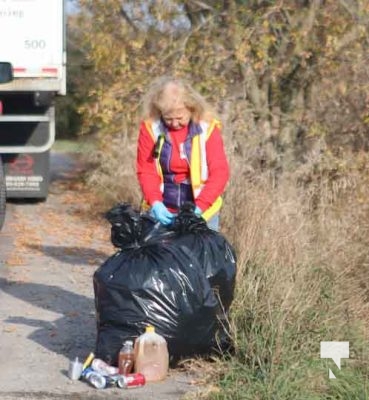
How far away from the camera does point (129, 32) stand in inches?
474

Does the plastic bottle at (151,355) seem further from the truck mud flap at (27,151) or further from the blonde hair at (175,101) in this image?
the truck mud flap at (27,151)

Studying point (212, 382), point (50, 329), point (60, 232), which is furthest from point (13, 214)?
point (212, 382)

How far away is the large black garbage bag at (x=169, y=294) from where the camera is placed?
5.91 metres

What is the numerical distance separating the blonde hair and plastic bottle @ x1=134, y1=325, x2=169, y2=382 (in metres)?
1.40

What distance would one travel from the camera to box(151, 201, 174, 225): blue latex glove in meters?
6.44

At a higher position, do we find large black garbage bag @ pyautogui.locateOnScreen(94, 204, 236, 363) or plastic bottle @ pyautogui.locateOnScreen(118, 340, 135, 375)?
large black garbage bag @ pyautogui.locateOnScreen(94, 204, 236, 363)

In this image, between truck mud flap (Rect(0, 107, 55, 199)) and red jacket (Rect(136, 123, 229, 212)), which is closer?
red jacket (Rect(136, 123, 229, 212))

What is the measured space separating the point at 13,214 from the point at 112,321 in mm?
6338

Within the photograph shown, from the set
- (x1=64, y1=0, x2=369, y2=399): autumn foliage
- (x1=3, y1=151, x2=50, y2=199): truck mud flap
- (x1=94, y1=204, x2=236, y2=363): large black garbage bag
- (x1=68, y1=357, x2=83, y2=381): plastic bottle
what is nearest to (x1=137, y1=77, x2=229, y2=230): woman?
(x1=94, y1=204, x2=236, y2=363): large black garbage bag

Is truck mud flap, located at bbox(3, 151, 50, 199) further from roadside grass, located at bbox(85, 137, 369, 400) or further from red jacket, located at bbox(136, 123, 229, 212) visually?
red jacket, located at bbox(136, 123, 229, 212)

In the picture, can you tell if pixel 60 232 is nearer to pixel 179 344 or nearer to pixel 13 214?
pixel 13 214

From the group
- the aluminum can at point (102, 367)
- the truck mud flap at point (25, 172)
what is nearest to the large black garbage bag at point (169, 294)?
the aluminum can at point (102, 367)

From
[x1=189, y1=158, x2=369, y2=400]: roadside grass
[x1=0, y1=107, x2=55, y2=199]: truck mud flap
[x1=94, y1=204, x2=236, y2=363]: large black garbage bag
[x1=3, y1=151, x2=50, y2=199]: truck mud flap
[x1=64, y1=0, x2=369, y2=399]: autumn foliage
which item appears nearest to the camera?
[x1=189, y1=158, x2=369, y2=400]: roadside grass

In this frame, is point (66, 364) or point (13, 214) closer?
point (66, 364)
